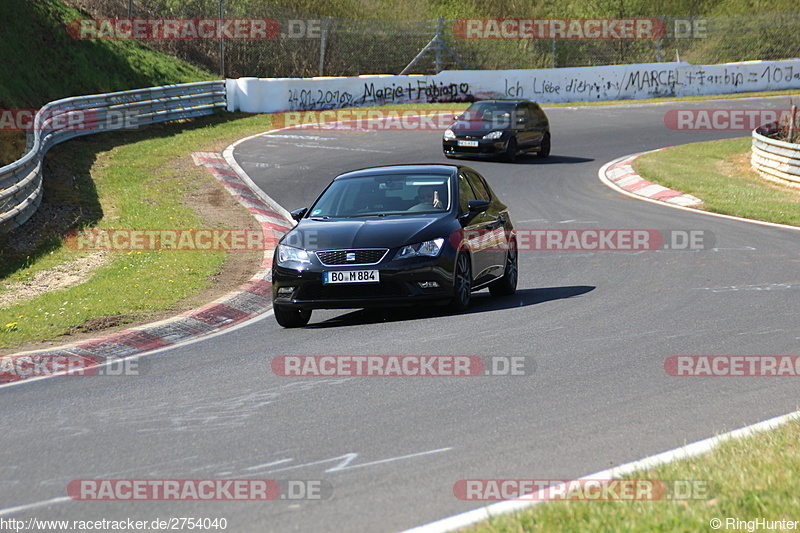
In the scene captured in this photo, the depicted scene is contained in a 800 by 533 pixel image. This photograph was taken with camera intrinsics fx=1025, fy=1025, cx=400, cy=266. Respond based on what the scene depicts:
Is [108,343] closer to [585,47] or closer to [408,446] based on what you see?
[408,446]

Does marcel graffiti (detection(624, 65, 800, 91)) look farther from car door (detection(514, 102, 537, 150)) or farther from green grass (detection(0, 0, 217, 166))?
green grass (detection(0, 0, 217, 166))

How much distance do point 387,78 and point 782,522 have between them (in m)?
34.4

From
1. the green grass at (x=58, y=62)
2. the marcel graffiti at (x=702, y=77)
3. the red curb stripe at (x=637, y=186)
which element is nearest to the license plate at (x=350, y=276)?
the red curb stripe at (x=637, y=186)

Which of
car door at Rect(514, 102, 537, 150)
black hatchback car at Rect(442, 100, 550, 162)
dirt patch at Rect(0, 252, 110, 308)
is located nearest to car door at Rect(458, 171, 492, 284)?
dirt patch at Rect(0, 252, 110, 308)

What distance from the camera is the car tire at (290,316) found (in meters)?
10.2

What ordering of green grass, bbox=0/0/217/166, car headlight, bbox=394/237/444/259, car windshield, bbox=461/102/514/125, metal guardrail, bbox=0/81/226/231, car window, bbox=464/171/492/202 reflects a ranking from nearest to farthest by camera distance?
car headlight, bbox=394/237/444/259 < car window, bbox=464/171/492/202 < metal guardrail, bbox=0/81/226/231 < car windshield, bbox=461/102/514/125 < green grass, bbox=0/0/217/166

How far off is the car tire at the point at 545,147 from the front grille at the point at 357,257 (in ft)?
61.3

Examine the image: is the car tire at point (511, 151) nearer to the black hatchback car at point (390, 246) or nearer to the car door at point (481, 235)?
the car door at point (481, 235)

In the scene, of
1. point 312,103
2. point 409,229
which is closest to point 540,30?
point 312,103

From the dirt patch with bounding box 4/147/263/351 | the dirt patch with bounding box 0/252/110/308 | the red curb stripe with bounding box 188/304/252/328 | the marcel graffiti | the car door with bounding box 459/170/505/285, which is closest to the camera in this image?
the dirt patch with bounding box 4/147/263/351

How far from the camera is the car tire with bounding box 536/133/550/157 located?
27.9 metres

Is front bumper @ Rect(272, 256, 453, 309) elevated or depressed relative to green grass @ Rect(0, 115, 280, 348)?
elevated

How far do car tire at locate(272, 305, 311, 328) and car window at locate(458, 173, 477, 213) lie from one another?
2.05 metres

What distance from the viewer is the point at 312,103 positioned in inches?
1384
